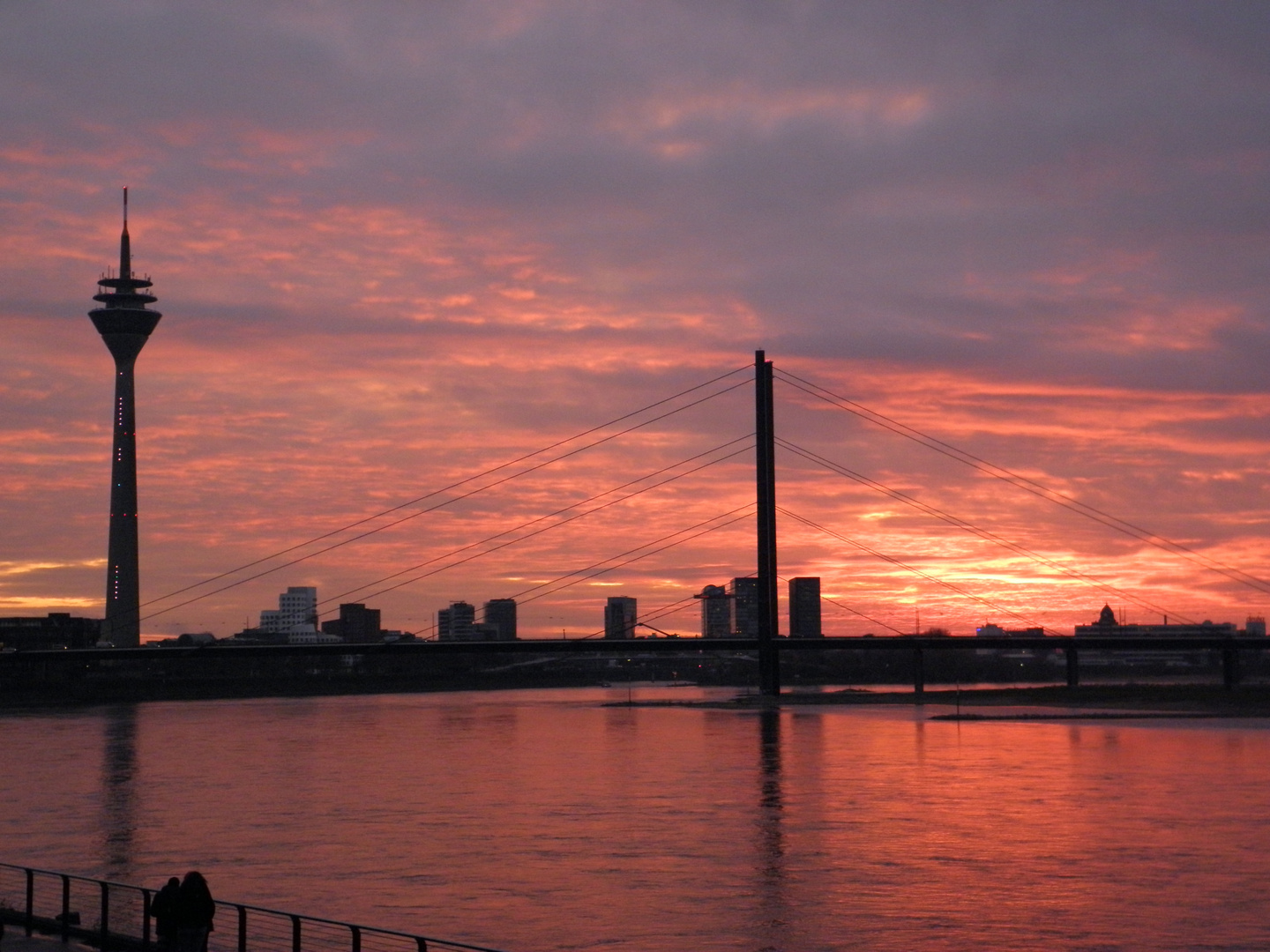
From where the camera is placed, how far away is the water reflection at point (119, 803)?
2731 centimetres

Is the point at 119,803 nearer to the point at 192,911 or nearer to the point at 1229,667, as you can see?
the point at 192,911

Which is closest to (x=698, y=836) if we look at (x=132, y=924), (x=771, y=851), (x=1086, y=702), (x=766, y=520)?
(x=771, y=851)

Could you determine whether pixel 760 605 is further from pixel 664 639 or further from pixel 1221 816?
pixel 1221 816

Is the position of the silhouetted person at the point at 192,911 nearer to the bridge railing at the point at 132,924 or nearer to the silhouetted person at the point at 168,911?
the silhouetted person at the point at 168,911

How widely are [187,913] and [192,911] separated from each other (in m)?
0.05

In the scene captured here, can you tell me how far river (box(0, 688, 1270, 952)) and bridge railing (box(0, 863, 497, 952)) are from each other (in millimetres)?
1302

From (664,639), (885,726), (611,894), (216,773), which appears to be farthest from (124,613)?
(611,894)

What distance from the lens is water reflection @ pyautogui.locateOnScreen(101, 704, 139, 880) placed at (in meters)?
27.3

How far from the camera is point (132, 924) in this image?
19.5 m

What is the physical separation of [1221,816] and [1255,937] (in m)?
14.9

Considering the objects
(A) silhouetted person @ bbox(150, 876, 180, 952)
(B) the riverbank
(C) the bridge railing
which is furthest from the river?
(B) the riverbank

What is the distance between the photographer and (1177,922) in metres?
20.7

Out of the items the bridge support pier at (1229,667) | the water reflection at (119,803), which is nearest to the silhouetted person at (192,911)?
the water reflection at (119,803)

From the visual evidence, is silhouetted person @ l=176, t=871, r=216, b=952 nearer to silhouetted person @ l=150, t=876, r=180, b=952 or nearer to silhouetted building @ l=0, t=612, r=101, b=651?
silhouetted person @ l=150, t=876, r=180, b=952
